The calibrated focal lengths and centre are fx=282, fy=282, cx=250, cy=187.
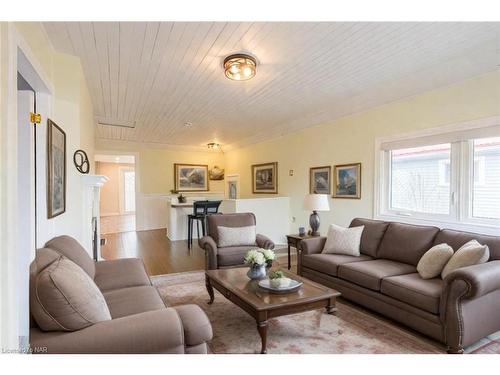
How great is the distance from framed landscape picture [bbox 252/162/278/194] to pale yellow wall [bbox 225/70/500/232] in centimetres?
16

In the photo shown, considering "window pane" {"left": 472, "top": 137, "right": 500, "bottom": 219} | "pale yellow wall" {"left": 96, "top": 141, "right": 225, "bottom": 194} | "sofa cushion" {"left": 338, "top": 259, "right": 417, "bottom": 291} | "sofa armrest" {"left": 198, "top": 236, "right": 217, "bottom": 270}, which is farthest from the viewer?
"pale yellow wall" {"left": 96, "top": 141, "right": 225, "bottom": 194}

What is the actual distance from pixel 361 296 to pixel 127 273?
89.5 inches

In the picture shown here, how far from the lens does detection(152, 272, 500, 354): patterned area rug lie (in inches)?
84.1

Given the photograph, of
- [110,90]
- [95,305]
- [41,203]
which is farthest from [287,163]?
[95,305]

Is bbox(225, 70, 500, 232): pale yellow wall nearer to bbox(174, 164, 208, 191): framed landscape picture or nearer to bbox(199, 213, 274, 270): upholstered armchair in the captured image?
bbox(199, 213, 274, 270): upholstered armchair

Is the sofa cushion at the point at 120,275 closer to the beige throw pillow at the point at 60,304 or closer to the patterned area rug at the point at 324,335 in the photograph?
the patterned area rug at the point at 324,335

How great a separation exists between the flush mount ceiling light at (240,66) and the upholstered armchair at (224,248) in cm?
203

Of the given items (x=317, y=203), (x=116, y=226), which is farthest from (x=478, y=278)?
(x=116, y=226)

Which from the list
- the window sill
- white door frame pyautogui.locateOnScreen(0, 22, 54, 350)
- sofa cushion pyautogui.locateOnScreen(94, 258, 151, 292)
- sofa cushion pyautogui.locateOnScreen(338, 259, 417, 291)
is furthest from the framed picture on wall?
the window sill

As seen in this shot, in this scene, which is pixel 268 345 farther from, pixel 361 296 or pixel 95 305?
pixel 95 305

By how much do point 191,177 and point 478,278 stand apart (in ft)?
24.5

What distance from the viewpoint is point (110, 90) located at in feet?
12.4

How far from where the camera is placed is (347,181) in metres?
4.50

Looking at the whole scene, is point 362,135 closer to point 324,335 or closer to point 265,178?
point 265,178
